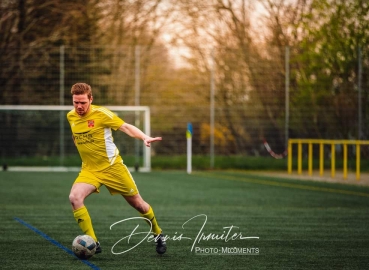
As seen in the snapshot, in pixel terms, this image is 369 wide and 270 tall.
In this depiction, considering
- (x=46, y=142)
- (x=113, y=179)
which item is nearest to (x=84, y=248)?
(x=113, y=179)

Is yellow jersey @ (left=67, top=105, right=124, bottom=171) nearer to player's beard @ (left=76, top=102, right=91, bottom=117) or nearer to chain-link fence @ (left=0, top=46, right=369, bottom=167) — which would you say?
player's beard @ (left=76, top=102, right=91, bottom=117)

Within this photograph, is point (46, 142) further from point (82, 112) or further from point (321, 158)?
point (82, 112)

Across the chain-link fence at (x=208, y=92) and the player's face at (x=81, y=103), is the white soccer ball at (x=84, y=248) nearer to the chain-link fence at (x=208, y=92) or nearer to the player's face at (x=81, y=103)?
the player's face at (x=81, y=103)

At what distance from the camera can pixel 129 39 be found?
31.5 m

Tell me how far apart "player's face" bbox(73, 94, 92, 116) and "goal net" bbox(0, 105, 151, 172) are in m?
16.7

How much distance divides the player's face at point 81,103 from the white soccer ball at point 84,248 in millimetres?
1152

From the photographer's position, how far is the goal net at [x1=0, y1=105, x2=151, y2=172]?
982 inches

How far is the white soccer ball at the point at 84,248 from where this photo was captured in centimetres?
750

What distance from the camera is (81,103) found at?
25.5ft

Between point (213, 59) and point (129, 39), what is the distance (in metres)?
6.43

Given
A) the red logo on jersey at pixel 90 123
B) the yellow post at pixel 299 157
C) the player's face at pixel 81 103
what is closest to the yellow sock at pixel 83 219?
the red logo on jersey at pixel 90 123

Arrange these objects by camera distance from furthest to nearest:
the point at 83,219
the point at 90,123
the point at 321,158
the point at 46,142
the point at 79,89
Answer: the point at 46,142, the point at 321,158, the point at 90,123, the point at 83,219, the point at 79,89

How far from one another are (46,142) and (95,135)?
705 inches

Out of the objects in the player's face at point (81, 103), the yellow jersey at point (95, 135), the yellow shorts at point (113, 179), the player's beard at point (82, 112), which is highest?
the player's face at point (81, 103)
